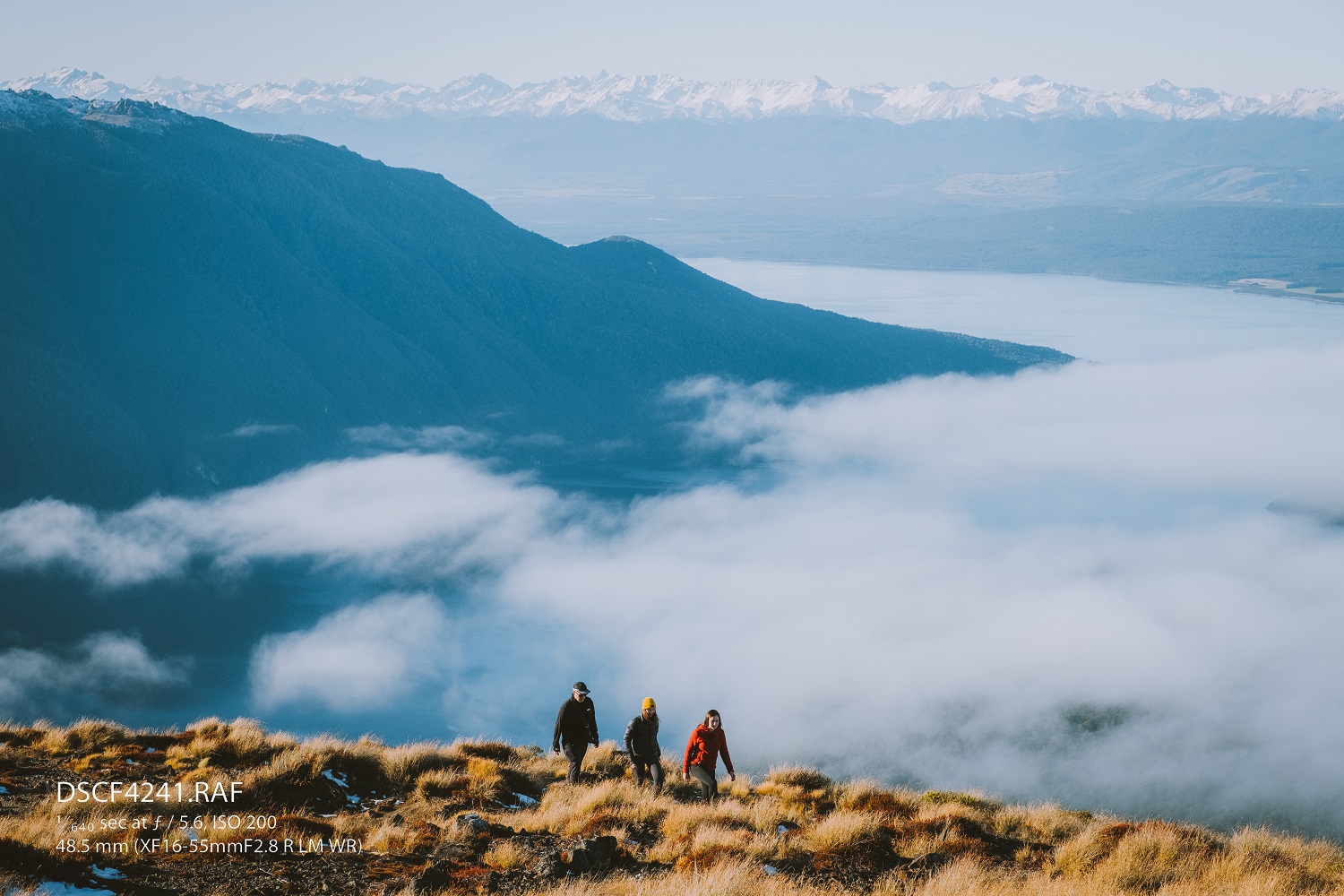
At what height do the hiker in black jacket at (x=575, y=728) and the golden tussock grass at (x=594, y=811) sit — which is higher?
the hiker in black jacket at (x=575, y=728)

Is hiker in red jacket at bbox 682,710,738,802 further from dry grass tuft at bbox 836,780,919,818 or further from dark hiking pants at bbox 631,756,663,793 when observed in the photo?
dry grass tuft at bbox 836,780,919,818

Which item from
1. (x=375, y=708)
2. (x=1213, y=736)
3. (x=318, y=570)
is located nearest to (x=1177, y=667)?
(x=1213, y=736)

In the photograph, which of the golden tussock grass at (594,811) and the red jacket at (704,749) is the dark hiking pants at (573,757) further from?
the red jacket at (704,749)

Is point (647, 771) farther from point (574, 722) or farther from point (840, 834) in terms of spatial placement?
point (840, 834)

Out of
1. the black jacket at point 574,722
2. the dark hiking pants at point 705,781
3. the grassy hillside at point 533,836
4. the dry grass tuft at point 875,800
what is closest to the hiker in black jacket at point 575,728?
the black jacket at point 574,722

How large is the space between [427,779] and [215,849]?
5.74 meters

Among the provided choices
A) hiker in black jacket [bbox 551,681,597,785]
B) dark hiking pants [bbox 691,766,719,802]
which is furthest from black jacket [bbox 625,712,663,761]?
hiker in black jacket [bbox 551,681,597,785]

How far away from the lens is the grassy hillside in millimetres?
14555

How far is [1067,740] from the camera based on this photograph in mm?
144500

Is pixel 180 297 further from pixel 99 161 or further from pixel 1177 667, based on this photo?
pixel 1177 667

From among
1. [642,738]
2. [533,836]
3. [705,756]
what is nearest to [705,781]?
[705,756]

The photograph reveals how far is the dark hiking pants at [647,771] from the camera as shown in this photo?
68.0ft

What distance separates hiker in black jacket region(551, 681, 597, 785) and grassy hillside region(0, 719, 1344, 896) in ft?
1.84

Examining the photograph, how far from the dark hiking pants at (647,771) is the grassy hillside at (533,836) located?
0.32 metres
